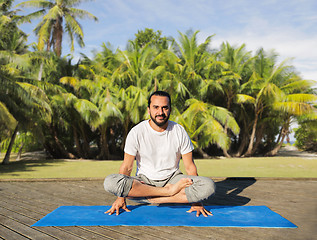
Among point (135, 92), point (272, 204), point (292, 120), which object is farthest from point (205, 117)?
point (272, 204)

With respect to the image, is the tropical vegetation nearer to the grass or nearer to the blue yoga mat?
the grass

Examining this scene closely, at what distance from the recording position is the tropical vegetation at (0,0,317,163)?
13.5m

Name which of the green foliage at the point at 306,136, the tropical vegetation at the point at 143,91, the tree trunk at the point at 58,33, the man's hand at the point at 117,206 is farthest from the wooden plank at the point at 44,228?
the green foliage at the point at 306,136

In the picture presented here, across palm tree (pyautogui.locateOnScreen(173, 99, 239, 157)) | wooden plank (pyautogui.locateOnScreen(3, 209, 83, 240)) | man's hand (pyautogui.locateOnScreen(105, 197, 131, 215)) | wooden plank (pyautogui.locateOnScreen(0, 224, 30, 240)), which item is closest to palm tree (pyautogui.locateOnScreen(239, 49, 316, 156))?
palm tree (pyautogui.locateOnScreen(173, 99, 239, 157))

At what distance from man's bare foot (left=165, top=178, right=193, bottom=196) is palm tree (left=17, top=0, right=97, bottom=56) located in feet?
57.8

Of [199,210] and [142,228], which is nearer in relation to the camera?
[142,228]

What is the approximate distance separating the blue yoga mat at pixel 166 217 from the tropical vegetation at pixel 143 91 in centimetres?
933

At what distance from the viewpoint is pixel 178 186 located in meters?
2.70

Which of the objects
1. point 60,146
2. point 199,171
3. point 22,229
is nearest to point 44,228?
point 22,229

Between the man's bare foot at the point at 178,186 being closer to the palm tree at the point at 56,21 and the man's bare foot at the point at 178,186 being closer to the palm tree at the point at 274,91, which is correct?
the palm tree at the point at 274,91

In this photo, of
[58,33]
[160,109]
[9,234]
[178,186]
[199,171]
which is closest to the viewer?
[9,234]

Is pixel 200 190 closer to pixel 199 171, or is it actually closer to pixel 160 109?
pixel 160 109

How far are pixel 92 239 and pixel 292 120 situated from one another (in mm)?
17701

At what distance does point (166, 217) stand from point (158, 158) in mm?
599
